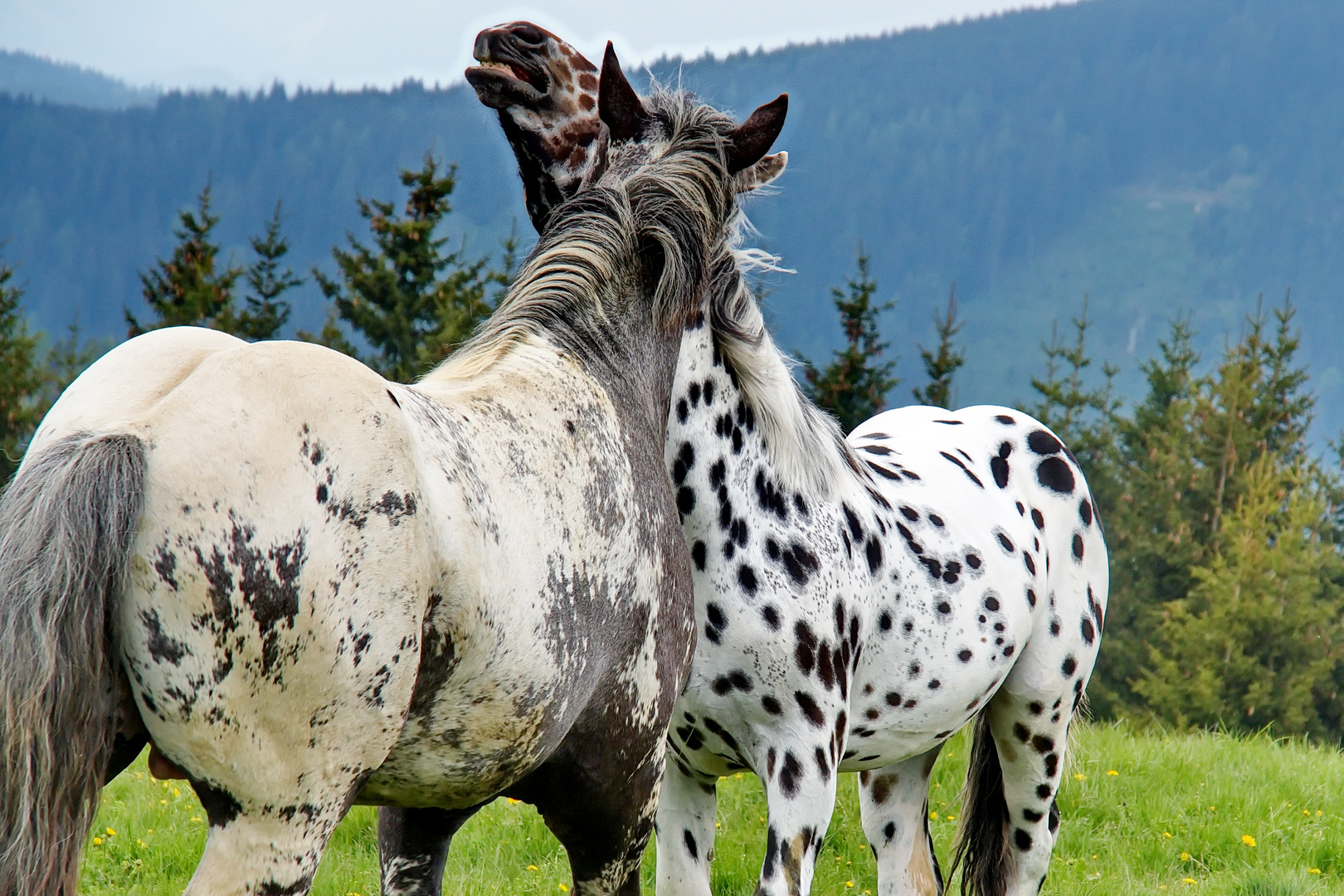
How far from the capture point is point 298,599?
4.96 feet

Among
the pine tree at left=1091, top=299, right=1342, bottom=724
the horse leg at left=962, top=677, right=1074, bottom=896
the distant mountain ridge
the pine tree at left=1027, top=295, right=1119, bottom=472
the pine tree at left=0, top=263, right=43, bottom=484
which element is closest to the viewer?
the horse leg at left=962, top=677, right=1074, bottom=896

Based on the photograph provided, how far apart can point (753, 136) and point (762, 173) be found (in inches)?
11.2

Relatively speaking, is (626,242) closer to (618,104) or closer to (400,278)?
(618,104)

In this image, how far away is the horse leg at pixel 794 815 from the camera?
2.72m

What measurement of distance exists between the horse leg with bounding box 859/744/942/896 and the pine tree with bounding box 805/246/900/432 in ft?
63.8

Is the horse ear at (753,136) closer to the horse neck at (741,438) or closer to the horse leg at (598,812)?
the horse neck at (741,438)

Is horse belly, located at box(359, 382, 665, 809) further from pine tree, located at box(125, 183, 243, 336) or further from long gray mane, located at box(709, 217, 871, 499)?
pine tree, located at box(125, 183, 243, 336)

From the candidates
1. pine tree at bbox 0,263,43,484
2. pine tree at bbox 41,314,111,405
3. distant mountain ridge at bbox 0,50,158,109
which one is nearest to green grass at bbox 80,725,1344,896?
pine tree at bbox 0,263,43,484

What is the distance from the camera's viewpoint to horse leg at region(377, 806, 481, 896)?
2238mm

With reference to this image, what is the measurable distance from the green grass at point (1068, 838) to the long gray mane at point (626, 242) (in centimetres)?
256

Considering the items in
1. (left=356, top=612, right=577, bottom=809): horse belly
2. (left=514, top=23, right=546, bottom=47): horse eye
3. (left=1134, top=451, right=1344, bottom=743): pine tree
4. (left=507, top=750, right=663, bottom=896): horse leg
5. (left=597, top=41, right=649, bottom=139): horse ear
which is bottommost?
(left=1134, top=451, right=1344, bottom=743): pine tree

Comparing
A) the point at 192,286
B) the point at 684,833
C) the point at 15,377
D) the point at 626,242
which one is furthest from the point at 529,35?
the point at 15,377

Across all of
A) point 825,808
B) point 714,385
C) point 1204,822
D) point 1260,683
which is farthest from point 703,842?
point 1260,683

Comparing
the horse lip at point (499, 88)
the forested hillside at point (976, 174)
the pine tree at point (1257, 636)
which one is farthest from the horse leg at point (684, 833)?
the forested hillside at point (976, 174)
